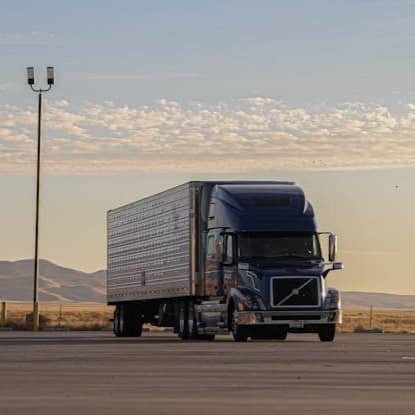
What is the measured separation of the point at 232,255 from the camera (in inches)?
1612

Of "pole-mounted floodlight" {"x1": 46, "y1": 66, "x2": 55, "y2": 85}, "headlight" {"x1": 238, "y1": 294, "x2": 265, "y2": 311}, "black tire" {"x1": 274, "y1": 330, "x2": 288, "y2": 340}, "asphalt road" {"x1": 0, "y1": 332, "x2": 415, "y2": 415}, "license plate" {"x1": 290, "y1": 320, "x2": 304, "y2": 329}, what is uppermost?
"pole-mounted floodlight" {"x1": 46, "y1": 66, "x2": 55, "y2": 85}

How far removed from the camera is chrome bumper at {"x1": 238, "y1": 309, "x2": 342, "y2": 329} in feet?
133

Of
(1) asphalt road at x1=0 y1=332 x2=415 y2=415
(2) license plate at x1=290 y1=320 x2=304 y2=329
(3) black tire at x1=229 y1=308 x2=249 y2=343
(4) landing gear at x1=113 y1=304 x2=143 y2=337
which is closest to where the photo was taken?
(1) asphalt road at x1=0 y1=332 x2=415 y2=415

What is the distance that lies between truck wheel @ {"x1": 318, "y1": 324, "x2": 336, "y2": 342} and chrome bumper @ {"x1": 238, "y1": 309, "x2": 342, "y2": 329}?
56 cm

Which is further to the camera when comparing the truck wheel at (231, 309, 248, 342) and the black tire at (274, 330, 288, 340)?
the black tire at (274, 330, 288, 340)

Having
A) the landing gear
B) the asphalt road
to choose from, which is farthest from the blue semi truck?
the landing gear

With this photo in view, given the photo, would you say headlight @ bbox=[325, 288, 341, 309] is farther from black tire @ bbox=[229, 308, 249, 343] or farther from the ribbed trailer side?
the ribbed trailer side

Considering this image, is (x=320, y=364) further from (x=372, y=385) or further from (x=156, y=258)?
(x=156, y=258)

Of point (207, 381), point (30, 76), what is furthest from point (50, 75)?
point (207, 381)

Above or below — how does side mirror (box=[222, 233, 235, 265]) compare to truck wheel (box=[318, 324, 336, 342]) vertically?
above

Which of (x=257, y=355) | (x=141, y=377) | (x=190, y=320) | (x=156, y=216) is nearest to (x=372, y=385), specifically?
(x=141, y=377)

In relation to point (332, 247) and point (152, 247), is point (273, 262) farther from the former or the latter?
point (152, 247)

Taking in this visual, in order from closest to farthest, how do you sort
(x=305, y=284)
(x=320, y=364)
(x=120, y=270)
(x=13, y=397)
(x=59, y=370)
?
(x=13, y=397) < (x=59, y=370) < (x=320, y=364) < (x=305, y=284) < (x=120, y=270)

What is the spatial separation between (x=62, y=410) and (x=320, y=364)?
36.5 feet
